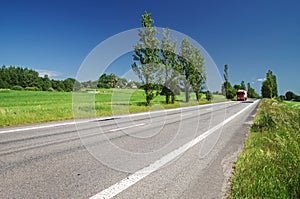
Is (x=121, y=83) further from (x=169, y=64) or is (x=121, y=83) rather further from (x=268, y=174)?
(x=268, y=174)

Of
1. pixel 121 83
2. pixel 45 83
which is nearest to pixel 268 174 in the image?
pixel 121 83

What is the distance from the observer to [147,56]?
24062 millimetres

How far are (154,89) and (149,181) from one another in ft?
68.7

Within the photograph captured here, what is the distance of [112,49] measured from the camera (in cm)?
851

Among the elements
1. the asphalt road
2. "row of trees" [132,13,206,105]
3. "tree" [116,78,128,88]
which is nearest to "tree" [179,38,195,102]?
"row of trees" [132,13,206,105]

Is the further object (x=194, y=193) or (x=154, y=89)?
(x=154, y=89)

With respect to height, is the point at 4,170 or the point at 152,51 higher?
the point at 152,51

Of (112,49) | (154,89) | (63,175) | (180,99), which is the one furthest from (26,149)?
(180,99)

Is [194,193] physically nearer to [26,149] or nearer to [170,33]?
[26,149]

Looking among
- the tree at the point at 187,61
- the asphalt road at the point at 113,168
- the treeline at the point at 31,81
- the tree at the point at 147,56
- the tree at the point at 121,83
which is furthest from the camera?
the treeline at the point at 31,81

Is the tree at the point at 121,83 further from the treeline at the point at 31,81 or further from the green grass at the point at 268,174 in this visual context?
the treeline at the point at 31,81

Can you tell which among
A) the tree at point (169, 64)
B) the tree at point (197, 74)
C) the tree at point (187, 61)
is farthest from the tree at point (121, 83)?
the tree at point (197, 74)

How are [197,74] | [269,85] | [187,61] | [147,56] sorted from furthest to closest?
[269,85], [197,74], [187,61], [147,56]

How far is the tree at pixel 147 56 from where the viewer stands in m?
23.2
